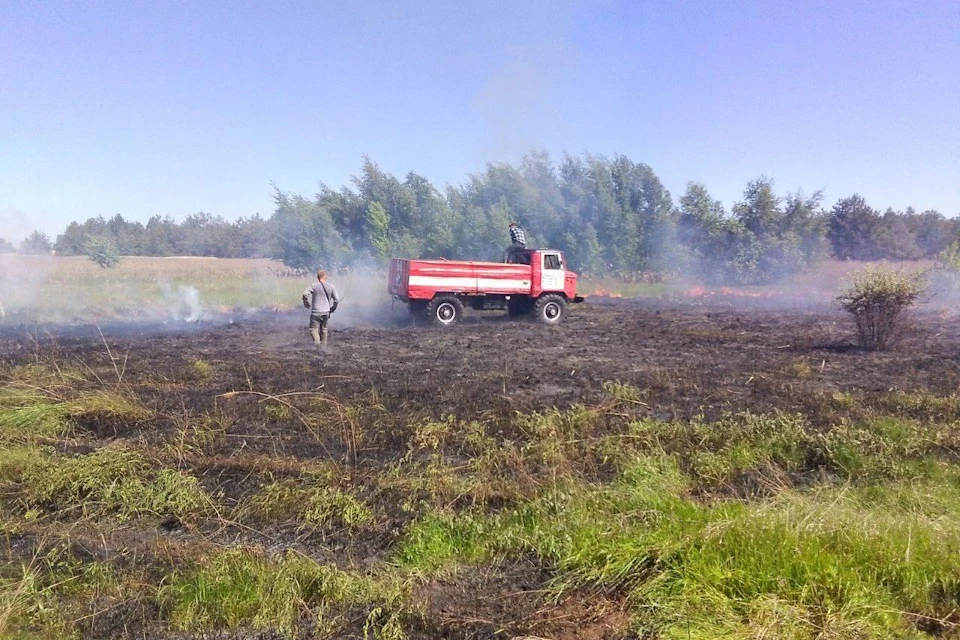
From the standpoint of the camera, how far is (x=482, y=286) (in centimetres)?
1633

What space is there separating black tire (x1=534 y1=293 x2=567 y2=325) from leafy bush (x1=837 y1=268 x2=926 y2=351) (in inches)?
287

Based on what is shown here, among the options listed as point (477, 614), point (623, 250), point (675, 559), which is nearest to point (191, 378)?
point (477, 614)

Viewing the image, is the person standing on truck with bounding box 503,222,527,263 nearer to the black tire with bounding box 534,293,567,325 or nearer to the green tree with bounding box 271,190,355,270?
the black tire with bounding box 534,293,567,325

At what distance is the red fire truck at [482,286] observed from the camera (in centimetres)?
1603

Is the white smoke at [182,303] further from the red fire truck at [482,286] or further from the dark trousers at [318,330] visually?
the dark trousers at [318,330]

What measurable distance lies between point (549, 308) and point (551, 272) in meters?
1.03

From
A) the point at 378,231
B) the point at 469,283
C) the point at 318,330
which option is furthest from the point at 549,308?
the point at 378,231

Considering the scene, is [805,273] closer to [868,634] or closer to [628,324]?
[628,324]

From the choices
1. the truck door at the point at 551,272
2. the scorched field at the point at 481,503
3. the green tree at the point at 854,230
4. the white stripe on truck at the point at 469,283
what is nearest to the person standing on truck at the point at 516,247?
the truck door at the point at 551,272

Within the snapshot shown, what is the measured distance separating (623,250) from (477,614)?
3014 cm

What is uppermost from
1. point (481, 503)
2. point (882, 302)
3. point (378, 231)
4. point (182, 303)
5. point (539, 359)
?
point (378, 231)

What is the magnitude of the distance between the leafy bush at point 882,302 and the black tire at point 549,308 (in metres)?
7.30

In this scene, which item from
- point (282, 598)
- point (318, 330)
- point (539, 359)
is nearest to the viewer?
point (282, 598)

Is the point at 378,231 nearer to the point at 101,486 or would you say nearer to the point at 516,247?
the point at 516,247
